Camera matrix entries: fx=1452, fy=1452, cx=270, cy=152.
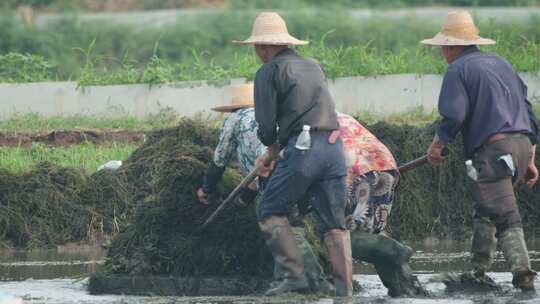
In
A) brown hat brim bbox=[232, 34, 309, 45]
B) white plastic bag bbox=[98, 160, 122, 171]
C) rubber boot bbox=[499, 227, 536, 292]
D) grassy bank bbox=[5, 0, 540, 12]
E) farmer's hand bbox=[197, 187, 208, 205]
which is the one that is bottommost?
grassy bank bbox=[5, 0, 540, 12]

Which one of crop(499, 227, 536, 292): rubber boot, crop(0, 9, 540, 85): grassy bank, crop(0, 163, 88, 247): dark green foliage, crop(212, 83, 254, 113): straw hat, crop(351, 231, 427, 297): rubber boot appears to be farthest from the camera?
crop(0, 9, 540, 85): grassy bank

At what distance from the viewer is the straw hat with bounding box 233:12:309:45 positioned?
10242mm

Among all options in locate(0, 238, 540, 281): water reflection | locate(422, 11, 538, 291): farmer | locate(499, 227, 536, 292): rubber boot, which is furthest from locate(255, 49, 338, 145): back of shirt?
locate(0, 238, 540, 281): water reflection

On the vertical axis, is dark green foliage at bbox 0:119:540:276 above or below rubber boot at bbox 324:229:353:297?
below

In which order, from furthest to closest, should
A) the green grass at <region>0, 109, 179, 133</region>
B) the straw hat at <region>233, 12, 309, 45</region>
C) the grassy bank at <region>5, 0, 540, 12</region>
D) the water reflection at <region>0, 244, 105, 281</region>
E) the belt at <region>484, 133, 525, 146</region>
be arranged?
the grassy bank at <region>5, 0, 540, 12</region>
the green grass at <region>0, 109, 179, 133</region>
the water reflection at <region>0, 244, 105, 281</region>
the belt at <region>484, 133, 525, 146</region>
the straw hat at <region>233, 12, 309, 45</region>

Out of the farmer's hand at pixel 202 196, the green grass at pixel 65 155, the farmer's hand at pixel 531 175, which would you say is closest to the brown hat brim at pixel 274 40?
the farmer's hand at pixel 202 196

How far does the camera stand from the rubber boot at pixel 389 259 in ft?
34.0

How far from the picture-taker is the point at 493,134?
34.7ft

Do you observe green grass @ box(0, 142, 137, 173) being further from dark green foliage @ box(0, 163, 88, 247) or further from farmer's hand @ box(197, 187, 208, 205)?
farmer's hand @ box(197, 187, 208, 205)

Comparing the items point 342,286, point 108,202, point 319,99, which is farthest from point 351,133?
point 108,202

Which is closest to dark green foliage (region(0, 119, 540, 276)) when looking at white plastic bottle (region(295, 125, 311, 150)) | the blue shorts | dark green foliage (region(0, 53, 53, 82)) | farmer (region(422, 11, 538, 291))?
farmer (region(422, 11, 538, 291))

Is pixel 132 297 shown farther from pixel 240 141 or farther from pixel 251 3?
pixel 251 3

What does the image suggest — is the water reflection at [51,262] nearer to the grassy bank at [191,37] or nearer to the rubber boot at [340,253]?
the rubber boot at [340,253]

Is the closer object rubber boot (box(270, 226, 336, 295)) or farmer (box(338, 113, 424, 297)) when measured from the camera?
farmer (box(338, 113, 424, 297))
